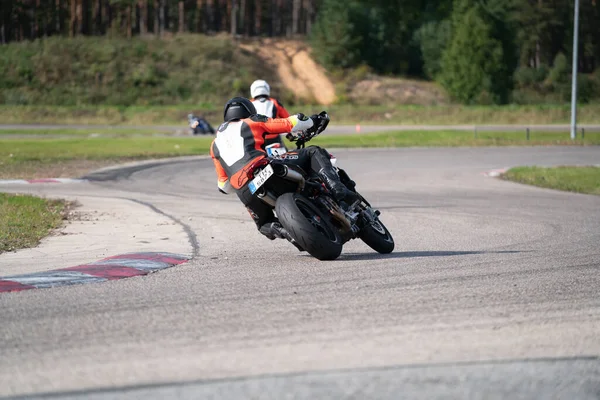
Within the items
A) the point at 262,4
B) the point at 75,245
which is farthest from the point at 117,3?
the point at 75,245

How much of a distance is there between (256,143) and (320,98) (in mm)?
80634

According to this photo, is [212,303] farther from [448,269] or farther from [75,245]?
[75,245]

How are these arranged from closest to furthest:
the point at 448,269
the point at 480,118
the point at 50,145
Answer: 1. the point at 448,269
2. the point at 50,145
3. the point at 480,118

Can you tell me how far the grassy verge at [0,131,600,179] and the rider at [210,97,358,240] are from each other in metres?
14.0

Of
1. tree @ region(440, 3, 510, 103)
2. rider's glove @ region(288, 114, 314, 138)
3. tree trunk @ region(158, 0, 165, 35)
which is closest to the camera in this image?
rider's glove @ region(288, 114, 314, 138)

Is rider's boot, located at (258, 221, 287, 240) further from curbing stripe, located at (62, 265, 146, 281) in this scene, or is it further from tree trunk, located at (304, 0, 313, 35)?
tree trunk, located at (304, 0, 313, 35)

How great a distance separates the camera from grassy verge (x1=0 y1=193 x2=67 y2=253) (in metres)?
11.1

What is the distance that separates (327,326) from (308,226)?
9.90ft

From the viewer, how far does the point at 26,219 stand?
1329 centimetres

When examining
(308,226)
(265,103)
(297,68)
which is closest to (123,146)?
(265,103)

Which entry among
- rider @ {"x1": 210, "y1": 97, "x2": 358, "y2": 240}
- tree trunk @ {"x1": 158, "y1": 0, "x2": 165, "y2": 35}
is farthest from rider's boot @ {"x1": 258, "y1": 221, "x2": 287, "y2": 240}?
tree trunk @ {"x1": 158, "y1": 0, "x2": 165, "y2": 35}

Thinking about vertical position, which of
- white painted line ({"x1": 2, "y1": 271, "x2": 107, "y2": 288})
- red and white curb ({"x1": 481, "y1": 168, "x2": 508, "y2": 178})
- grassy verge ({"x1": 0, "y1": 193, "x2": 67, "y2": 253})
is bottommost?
red and white curb ({"x1": 481, "y1": 168, "x2": 508, "y2": 178})

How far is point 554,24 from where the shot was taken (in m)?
109

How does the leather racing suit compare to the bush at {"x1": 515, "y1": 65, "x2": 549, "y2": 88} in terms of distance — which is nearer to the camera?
the leather racing suit
